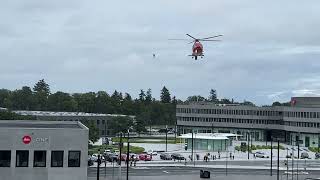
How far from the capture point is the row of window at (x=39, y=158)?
43531 millimetres

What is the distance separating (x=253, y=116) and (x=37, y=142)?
134 m

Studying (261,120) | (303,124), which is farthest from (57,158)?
(261,120)

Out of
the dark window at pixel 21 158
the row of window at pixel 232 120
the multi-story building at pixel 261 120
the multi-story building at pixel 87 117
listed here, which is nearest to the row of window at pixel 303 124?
the multi-story building at pixel 261 120

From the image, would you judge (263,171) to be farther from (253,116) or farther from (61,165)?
(253,116)

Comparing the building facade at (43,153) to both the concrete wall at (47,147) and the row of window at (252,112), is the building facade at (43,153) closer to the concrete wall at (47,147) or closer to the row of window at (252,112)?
the concrete wall at (47,147)

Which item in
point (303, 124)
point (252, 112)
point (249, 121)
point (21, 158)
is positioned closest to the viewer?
point (21, 158)

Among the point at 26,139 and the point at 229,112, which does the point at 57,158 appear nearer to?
the point at 26,139

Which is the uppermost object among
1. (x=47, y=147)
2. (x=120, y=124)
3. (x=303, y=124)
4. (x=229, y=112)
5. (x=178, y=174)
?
(x=229, y=112)

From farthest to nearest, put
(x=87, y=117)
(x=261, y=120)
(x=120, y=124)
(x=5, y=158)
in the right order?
(x=261, y=120)
(x=87, y=117)
(x=120, y=124)
(x=5, y=158)

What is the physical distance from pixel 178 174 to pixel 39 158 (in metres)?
33.5

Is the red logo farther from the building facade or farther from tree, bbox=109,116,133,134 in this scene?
tree, bbox=109,116,133,134

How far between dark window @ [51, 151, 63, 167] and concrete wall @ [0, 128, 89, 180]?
9.0 inches

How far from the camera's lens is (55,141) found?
4419 centimetres

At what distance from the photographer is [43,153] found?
4431cm
